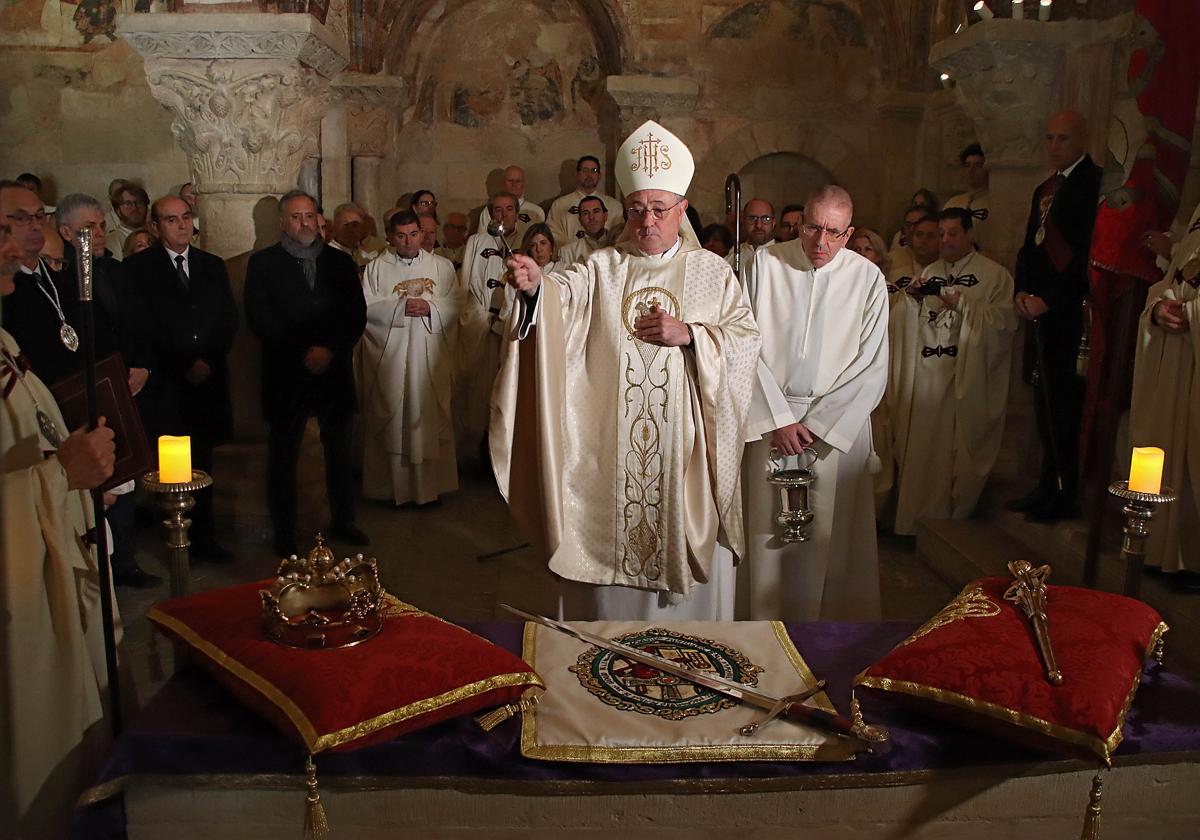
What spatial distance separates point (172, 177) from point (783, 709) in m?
9.04

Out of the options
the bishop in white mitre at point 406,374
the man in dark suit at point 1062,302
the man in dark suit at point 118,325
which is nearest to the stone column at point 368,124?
the bishop in white mitre at point 406,374

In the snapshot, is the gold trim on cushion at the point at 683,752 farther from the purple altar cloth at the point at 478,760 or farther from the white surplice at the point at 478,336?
the white surplice at the point at 478,336

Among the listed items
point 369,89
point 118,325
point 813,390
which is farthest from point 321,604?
point 369,89

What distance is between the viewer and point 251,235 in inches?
263

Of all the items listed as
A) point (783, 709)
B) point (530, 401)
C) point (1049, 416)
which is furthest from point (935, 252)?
point (783, 709)

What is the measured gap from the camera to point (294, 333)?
227 inches

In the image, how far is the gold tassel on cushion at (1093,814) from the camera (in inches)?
84.0

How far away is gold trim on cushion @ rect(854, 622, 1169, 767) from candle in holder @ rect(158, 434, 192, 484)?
1.69 m

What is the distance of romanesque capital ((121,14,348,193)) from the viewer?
6180mm

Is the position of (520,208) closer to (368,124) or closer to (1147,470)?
(368,124)

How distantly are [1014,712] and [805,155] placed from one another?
8.95m

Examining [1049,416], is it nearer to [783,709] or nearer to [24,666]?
[783,709]

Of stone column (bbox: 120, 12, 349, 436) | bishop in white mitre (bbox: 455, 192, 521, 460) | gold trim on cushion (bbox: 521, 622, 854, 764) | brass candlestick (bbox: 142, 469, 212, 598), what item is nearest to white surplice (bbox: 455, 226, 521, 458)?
bishop in white mitre (bbox: 455, 192, 521, 460)

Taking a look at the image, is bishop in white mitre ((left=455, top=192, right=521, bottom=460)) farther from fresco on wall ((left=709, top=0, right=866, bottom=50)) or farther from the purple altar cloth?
the purple altar cloth
